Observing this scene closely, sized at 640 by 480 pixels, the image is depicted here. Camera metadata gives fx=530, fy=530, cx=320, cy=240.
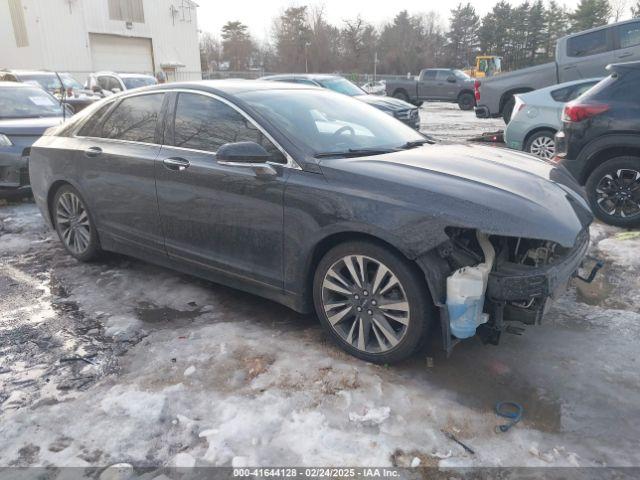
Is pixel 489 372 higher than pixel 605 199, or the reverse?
pixel 605 199

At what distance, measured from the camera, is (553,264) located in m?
2.92

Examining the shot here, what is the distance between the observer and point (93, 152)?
455 cm

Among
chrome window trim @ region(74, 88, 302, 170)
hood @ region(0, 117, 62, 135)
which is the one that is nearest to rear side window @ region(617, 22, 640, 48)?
chrome window trim @ region(74, 88, 302, 170)

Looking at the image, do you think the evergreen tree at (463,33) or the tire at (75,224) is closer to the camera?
the tire at (75,224)

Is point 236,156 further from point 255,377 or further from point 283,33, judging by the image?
point 283,33

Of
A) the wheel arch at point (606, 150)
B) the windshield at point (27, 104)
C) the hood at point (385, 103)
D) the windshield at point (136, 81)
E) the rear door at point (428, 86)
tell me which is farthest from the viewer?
the rear door at point (428, 86)

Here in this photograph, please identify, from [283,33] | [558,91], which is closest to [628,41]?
A: [558,91]

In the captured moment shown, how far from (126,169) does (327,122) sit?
168 centimetres

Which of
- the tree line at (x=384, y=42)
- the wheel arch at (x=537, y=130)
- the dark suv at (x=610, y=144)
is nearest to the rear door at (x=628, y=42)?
the wheel arch at (x=537, y=130)

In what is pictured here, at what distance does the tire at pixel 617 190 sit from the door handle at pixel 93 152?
488cm

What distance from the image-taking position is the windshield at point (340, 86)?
41.9 ft

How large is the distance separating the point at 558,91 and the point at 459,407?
706 cm

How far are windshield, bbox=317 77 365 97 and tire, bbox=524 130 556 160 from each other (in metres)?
5.29

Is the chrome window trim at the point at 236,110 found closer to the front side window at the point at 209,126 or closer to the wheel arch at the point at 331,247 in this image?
the front side window at the point at 209,126
